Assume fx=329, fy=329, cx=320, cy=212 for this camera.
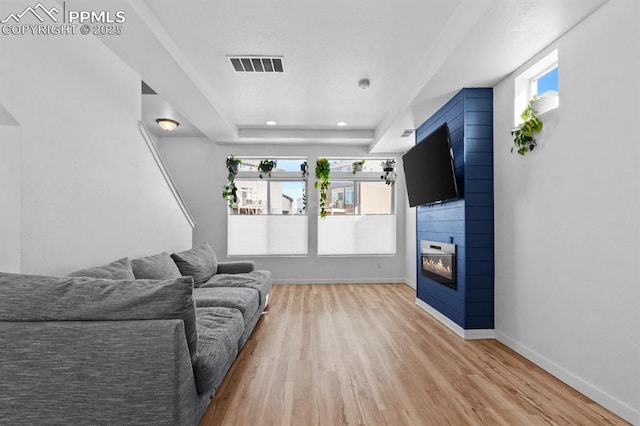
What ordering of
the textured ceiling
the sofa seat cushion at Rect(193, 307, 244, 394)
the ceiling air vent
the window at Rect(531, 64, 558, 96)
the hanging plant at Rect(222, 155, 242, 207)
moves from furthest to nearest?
the hanging plant at Rect(222, 155, 242, 207) → the ceiling air vent → the window at Rect(531, 64, 558, 96) → the textured ceiling → the sofa seat cushion at Rect(193, 307, 244, 394)

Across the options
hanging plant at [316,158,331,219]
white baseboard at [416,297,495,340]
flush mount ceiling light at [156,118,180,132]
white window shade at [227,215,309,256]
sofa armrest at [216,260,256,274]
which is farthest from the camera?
white window shade at [227,215,309,256]

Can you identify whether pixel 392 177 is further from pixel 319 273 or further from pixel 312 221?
pixel 319 273

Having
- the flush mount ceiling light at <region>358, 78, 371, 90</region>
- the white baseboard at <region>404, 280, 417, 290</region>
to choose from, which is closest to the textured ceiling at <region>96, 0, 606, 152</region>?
the flush mount ceiling light at <region>358, 78, 371, 90</region>

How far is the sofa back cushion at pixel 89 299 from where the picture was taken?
1.42 m

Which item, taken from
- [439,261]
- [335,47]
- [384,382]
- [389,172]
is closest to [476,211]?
[439,261]

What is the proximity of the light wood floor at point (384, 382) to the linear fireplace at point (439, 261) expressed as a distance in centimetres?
57

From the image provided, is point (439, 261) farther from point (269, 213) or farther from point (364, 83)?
point (269, 213)

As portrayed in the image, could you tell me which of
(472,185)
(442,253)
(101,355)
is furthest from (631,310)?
(101,355)

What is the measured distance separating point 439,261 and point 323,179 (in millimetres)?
2913

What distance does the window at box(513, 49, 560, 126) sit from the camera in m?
2.67

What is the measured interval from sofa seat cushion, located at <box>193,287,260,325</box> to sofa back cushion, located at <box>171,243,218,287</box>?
14.1 inches

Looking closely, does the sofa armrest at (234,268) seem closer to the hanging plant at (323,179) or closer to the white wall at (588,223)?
the hanging plant at (323,179)

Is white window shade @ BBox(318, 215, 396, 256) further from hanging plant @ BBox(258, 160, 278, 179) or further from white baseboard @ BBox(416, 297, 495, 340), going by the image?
white baseboard @ BBox(416, 297, 495, 340)

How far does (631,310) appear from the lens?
199 centimetres
